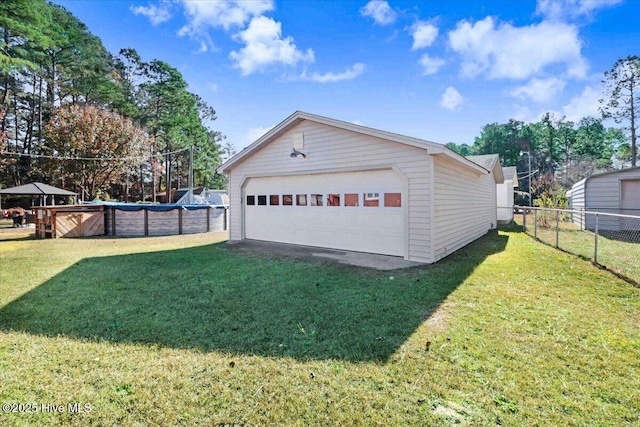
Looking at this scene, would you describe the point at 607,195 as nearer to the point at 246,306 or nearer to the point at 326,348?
the point at 326,348

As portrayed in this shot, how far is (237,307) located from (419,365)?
256 cm

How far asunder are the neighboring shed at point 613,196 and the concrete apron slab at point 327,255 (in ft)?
34.4

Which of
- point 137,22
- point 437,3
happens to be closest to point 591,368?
point 437,3

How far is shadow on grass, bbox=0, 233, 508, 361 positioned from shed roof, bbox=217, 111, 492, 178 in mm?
2520

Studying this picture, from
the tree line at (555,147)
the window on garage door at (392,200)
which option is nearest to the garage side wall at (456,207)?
the window on garage door at (392,200)

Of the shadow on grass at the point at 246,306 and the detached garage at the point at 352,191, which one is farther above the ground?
the detached garage at the point at 352,191

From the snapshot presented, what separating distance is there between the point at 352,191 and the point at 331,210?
0.86 meters

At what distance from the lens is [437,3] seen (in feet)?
31.0

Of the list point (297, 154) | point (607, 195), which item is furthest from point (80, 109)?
point (607, 195)

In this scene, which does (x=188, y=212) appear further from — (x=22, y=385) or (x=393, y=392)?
(x=393, y=392)

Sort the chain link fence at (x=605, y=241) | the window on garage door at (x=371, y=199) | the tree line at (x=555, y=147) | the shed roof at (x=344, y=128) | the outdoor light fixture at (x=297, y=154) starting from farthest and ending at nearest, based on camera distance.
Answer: the tree line at (x=555, y=147), the outdoor light fixture at (x=297, y=154), the window on garage door at (x=371, y=199), the shed roof at (x=344, y=128), the chain link fence at (x=605, y=241)

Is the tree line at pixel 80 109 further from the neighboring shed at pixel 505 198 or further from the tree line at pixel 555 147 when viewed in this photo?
the tree line at pixel 555 147

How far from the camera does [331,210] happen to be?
336 inches

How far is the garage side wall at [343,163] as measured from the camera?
679 cm
